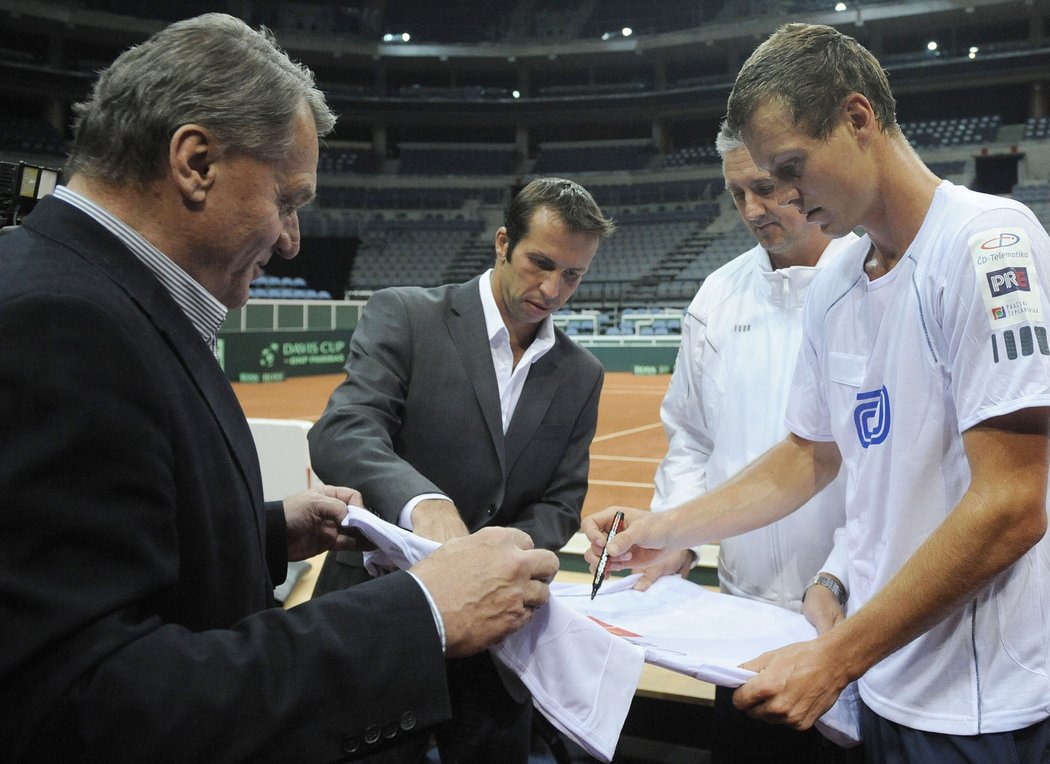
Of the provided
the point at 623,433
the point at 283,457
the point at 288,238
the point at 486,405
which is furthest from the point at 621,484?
the point at 288,238

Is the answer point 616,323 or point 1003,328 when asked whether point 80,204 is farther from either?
point 616,323

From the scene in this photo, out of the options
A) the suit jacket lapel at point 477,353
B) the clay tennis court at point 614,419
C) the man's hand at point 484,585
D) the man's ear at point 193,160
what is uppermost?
the man's ear at point 193,160

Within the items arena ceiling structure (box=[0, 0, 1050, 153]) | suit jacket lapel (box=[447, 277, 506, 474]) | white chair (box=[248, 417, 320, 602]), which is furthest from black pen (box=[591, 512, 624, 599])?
arena ceiling structure (box=[0, 0, 1050, 153])

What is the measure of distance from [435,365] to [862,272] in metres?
1.18

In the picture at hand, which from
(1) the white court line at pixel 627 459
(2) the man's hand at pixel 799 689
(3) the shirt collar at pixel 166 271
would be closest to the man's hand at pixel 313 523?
(3) the shirt collar at pixel 166 271

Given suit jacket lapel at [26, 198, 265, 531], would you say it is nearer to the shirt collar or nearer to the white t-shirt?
the shirt collar

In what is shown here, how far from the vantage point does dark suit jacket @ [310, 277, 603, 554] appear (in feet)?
7.50

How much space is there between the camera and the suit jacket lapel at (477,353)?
7.61 feet

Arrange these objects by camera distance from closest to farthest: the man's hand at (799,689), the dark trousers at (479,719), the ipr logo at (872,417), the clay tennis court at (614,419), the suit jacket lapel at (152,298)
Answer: the suit jacket lapel at (152,298), the man's hand at (799,689), the ipr logo at (872,417), the dark trousers at (479,719), the clay tennis court at (614,419)

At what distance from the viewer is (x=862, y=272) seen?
64.2 inches

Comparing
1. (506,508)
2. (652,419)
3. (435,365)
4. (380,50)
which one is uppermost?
(380,50)

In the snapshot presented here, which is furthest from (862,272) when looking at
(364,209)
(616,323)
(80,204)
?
(364,209)

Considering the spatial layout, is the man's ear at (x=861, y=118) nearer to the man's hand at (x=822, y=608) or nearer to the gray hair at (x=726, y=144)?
the gray hair at (x=726, y=144)

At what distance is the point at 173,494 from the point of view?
1.04 metres
